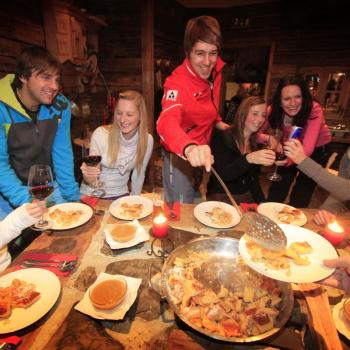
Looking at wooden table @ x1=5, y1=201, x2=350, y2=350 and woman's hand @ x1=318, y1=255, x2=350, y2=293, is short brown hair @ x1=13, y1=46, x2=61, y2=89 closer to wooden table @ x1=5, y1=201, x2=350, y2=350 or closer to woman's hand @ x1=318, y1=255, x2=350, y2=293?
wooden table @ x1=5, y1=201, x2=350, y2=350

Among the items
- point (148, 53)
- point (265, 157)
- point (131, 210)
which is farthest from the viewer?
point (148, 53)

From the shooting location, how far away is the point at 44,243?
1512mm

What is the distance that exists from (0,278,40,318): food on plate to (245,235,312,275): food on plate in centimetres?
99

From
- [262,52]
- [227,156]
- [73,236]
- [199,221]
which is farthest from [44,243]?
[262,52]

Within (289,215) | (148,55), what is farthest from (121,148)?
(148,55)

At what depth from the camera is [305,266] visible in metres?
1.05

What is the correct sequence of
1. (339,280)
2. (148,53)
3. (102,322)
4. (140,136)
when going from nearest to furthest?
(102,322) < (339,280) < (140,136) < (148,53)

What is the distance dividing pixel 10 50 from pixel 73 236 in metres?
2.52

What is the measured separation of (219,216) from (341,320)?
0.88 m

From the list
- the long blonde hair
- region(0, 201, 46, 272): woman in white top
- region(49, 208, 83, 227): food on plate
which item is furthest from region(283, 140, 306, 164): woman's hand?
region(0, 201, 46, 272): woman in white top

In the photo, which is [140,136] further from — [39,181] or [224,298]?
[224,298]

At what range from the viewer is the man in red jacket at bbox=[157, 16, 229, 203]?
1.71 metres

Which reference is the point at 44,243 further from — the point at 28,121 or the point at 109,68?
the point at 109,68

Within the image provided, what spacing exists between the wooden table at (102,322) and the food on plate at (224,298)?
7cm
